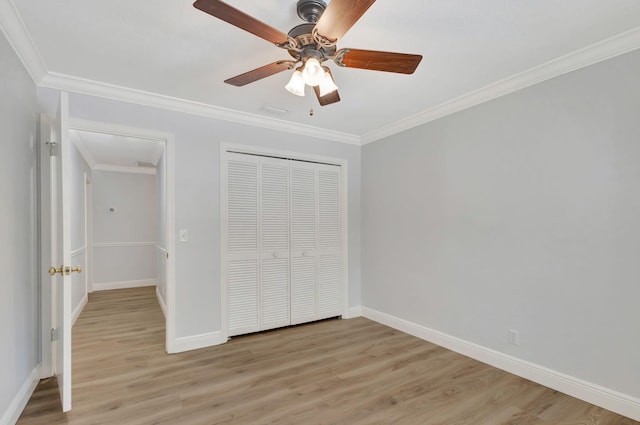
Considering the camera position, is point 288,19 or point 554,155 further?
point 554,155

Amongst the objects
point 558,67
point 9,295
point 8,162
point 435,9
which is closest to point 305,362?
point 9,295

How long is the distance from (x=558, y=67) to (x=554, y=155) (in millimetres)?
645

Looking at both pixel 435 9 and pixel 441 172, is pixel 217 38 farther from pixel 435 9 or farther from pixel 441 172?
pixel 441 172

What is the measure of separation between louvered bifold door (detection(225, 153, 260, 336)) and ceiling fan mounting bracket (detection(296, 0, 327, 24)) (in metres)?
1.96

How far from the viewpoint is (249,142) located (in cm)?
353

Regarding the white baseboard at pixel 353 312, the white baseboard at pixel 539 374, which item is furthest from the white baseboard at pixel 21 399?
the white baseboard at pixel 539 374

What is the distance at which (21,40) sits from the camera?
6.63ft

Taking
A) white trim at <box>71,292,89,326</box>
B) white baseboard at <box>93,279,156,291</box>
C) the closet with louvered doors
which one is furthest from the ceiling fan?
white baseboard at <box>93,279,156,291</box>

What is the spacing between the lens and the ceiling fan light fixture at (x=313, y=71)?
5.76ft

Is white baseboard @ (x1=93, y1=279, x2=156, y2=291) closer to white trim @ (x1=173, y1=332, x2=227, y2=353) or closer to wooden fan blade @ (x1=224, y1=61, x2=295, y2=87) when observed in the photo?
white trim @ (x1=173, y1=332, x2=227, y2=353)

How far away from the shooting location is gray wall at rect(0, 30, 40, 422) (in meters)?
1.86

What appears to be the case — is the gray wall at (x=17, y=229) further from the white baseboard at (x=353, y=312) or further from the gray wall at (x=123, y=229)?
the gray wall at (x=123, y=229)

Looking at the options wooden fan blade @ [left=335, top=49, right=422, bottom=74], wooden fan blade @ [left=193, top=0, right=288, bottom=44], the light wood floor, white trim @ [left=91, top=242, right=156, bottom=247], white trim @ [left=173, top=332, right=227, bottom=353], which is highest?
wooden fan blade @ [left=193, top=0, right=288, bottom=44]

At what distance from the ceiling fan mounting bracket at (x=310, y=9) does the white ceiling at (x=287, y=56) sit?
8 centimetres
